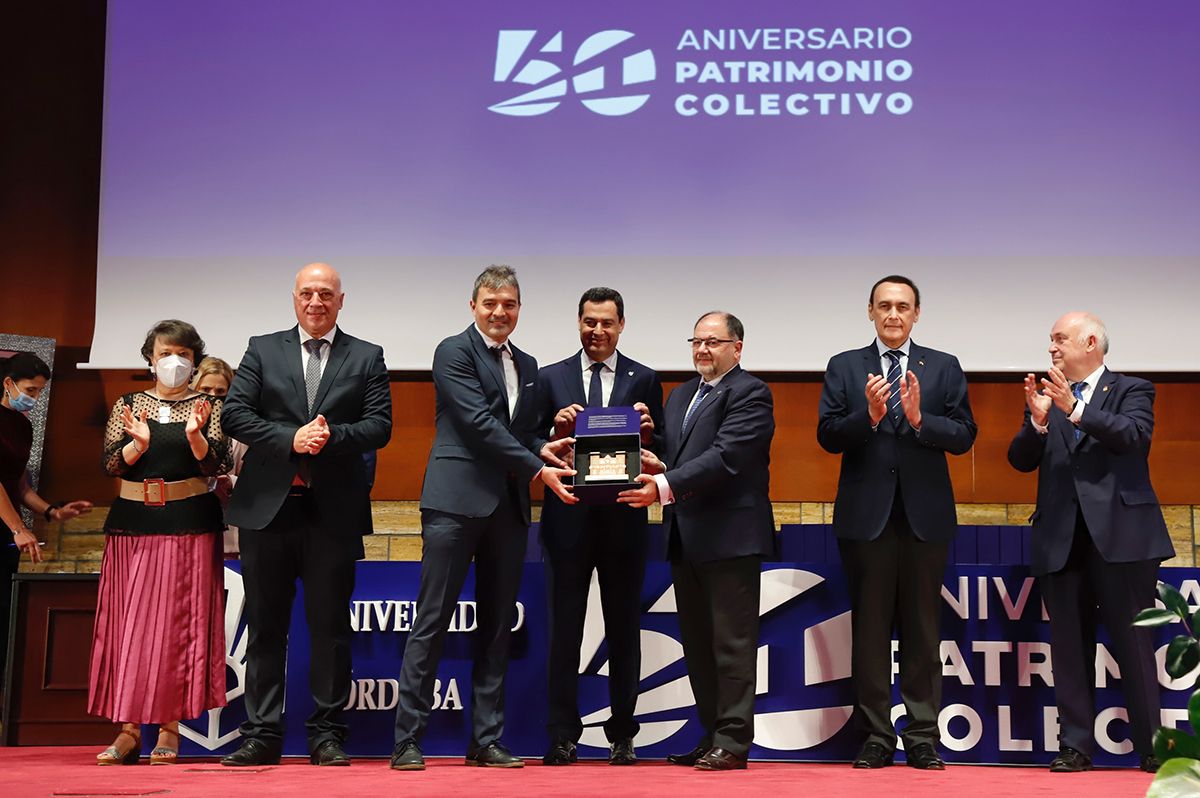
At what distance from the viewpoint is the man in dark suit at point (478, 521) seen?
3.48 m

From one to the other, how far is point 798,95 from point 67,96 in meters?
3.46

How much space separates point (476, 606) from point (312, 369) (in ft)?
2.91

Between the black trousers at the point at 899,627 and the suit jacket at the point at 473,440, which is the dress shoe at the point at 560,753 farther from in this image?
the black trousers at the point at 899,627

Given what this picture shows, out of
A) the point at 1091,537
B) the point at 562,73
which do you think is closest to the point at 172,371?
the point at 562,73

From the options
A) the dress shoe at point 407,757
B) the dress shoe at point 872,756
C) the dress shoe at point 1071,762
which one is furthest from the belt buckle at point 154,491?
the dress shoe at point 1071,762

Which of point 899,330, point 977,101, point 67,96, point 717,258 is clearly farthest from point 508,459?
point 67,96

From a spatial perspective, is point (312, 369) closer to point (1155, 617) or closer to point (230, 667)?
point (230, 667)

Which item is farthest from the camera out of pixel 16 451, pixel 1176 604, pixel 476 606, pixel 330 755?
pixel 16 451

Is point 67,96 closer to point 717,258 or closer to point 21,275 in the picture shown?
point 21,275

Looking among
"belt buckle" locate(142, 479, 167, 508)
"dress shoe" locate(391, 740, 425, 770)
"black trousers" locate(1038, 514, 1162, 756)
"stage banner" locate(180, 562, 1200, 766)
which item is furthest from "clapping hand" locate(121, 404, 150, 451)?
"black trousers" locate(1038, 514, 1162, 756)

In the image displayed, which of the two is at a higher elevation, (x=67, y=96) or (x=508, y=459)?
(x=67, y=96)

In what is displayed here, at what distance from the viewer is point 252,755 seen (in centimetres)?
346

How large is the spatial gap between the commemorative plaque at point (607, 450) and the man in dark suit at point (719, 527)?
0.19 feet

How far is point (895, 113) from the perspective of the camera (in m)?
5.36
